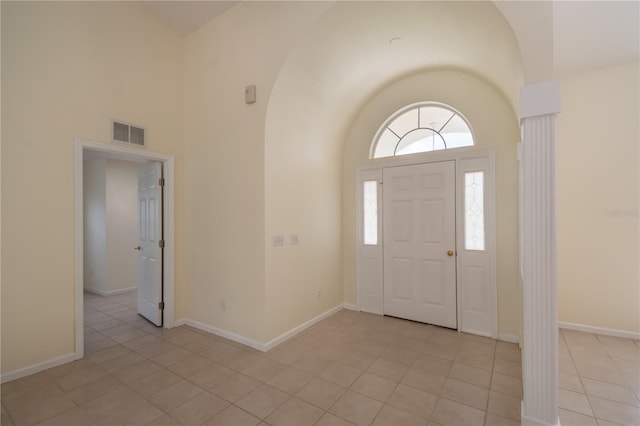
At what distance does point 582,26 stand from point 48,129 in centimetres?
533

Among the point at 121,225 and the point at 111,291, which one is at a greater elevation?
the point at 121,225

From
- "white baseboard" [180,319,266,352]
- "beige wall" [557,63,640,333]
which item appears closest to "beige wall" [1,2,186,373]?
"white baseboard" [180,319,266,352]

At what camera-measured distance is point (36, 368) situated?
8.80 feet

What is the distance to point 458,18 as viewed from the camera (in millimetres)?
2666

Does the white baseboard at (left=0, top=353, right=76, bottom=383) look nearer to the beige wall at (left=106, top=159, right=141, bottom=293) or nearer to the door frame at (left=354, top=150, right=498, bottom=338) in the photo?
the beige wall at (left=106, top=159, right=141, bottom=293)

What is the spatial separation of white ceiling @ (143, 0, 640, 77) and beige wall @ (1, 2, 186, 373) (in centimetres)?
58

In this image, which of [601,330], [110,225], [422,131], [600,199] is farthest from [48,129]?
[601,330]

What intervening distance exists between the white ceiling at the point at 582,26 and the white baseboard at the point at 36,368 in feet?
13.2

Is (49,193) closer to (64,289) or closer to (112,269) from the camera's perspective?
(64,289)

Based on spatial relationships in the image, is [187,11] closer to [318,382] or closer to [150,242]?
[150,242]

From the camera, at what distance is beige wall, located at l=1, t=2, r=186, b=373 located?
2.58m

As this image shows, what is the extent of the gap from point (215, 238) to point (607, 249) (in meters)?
4.76

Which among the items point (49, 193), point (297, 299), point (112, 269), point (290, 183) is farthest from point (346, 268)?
point (112, 269)

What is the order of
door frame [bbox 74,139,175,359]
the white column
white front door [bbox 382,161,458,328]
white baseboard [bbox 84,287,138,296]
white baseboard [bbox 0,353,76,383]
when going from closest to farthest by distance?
the white column → white baseboard [bbox 0,353,76,383] → door frame [bbox 74,139,175,359] → white front door [bbox 382,161,458,328] → white baseboard [bbox 84,287,138,296]
